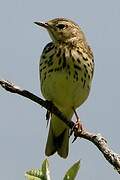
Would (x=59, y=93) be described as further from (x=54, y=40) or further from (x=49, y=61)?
(x=54, y=40)

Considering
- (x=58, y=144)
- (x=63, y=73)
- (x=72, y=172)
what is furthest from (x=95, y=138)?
(x=58, y=144)

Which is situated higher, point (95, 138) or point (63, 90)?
point (63, 90)

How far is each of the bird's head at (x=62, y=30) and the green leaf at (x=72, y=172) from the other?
4508 mm

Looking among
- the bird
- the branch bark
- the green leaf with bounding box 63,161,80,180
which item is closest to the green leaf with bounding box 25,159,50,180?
the green leaf with bounding box 63,161,80,180

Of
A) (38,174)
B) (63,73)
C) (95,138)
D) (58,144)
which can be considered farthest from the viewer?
(58,144)

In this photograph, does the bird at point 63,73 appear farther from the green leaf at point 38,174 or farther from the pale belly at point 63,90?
the green leaf at point 38,174

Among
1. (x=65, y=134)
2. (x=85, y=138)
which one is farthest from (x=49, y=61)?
(x=85, y=138)

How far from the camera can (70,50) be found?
7715 mm

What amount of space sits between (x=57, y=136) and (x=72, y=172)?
473cm

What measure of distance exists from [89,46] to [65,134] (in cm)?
140

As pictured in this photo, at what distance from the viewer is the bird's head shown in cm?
786

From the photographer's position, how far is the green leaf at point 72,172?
3195mm

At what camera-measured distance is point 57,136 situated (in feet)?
26.1

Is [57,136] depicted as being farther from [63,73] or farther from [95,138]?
[95,138]
